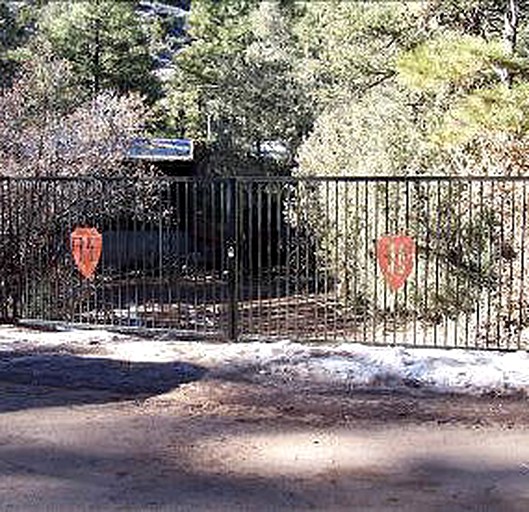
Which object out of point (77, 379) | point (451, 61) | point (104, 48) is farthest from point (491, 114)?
point (104, 48)

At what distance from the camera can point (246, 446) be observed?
7055mm

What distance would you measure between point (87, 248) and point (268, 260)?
425 cm

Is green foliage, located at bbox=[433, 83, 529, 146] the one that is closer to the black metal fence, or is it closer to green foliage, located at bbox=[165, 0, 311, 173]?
the black metal fence

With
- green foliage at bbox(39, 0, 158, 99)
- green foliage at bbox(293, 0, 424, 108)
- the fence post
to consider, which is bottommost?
the fence post

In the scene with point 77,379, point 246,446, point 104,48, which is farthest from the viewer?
point 104,48

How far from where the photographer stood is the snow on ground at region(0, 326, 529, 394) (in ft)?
29.5

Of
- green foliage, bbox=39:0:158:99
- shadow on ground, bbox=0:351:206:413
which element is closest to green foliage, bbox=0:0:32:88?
green foliage, bbox=39:0:158:99

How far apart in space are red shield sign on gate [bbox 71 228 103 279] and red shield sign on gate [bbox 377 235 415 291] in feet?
11.3

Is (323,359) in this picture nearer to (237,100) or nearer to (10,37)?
(237,100)

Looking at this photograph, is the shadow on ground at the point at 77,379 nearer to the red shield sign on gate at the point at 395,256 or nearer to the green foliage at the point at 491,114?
the red shield sign on gate at the point at 395,256

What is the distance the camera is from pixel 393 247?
34.4 ft

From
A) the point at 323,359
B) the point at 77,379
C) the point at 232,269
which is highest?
the point at 232,269

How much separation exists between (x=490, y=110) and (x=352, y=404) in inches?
199

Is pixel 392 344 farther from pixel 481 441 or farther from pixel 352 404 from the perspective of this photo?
pixel 481 441
